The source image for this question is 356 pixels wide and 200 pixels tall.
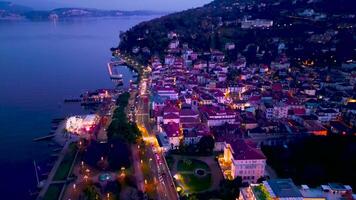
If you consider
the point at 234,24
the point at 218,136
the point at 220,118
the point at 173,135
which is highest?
the point at 234,24

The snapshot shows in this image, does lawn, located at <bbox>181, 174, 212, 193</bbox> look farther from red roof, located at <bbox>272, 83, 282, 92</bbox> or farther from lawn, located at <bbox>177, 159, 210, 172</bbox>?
red roof, located at <bbox>272, 83, 282, 92</bbox>

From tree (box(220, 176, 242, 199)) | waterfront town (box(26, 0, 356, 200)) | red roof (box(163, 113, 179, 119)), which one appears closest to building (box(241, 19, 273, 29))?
waterfront town (box(26, 0, 356, 200))

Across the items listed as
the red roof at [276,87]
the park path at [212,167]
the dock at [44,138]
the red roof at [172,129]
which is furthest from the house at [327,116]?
the dock at [44,138]

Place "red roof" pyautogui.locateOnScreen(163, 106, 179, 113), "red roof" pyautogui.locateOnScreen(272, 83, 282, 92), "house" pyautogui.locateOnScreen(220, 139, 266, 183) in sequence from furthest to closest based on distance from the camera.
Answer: "red roof" pyautogui.locateOnScreen(272, 83, 282, 92) < "red roof" pyautogui.locateOnScreen(163, 106, 179, 113) < "house" pyautogui.locateOnScreen(220, 139, 266, 183)

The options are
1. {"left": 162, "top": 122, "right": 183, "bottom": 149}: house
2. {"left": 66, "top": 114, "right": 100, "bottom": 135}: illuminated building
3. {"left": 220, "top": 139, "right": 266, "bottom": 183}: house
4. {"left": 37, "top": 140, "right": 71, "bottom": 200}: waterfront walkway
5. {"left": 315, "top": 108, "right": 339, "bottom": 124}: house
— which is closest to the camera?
{"left": 37, "top": 140, "right": 71, "bottom": 200}: waterfront walkway

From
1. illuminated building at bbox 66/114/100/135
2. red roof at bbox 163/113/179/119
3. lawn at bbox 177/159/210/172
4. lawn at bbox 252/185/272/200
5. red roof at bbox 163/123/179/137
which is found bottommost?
lawn at bbox 177/159/210/172

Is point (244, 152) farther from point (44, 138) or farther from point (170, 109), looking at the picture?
point (44, 138)

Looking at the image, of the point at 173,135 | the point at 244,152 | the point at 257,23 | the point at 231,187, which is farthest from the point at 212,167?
the point at 257,23
